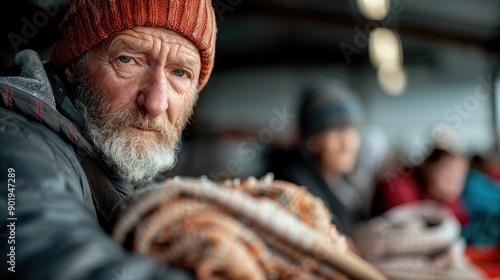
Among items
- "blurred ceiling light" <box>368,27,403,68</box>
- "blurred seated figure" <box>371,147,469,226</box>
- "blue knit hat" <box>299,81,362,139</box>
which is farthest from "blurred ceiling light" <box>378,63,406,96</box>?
"blue knit hat" <box>299,81,362,139</box>

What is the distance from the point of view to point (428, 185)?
2.59 m

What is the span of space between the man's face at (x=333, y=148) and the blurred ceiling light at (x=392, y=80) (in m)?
4.78

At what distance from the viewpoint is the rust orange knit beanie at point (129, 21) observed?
869 mm

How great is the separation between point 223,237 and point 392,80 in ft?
23.3

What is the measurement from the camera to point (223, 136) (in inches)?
211

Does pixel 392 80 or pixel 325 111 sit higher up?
pixel 325 111

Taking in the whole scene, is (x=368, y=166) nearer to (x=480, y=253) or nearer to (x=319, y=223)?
(x=480, y=253)

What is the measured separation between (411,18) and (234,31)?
1.84 m

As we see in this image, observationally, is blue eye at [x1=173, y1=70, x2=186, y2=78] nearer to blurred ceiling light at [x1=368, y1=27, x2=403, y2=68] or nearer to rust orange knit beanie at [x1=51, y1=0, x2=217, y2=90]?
rust orange knit beanie at [x1=51, y1=0, x2=217, y2=90]

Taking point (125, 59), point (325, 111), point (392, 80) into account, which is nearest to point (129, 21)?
A: point (125, 59)

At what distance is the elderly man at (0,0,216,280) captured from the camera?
2.06ft

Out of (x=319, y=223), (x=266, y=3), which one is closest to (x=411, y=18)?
(x=266, y=3)

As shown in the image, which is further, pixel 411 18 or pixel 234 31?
pixel 411 18

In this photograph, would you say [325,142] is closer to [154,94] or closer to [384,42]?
[154,94]
